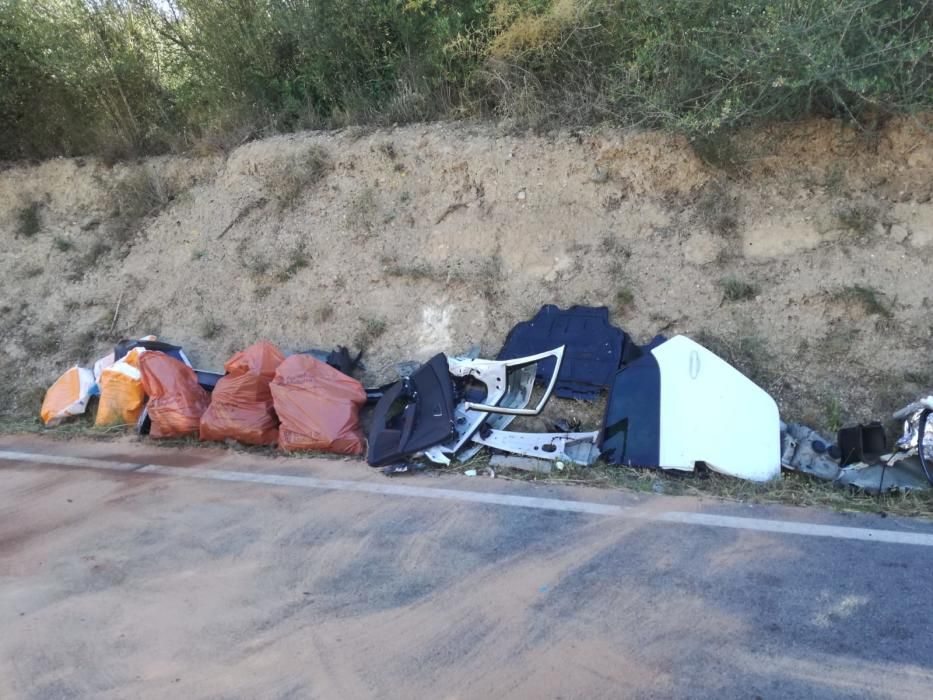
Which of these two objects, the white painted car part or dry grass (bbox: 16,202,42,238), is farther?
dry grass (bbox: 16,202,42,238)

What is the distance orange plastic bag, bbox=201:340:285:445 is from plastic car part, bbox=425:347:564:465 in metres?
1.59

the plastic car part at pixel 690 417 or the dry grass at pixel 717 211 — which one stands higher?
the dry grass at pixel 717 211

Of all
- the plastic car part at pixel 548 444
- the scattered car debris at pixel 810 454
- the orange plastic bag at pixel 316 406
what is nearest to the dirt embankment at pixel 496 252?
the scattered car debris at pixel 810 454

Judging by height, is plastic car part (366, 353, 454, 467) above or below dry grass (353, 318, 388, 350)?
below

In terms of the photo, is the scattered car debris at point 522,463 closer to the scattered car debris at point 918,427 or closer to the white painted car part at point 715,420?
the white painted car part at point 715,420

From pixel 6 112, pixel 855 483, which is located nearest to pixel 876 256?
pixel 855 483

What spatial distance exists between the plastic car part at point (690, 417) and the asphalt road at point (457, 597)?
0.47 metres

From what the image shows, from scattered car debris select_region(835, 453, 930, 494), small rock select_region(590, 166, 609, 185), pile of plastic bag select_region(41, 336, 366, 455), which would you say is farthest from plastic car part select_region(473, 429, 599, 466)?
small rock select_region(590, 166, 609, 185)

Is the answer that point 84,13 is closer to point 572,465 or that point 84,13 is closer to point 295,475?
point 295,475

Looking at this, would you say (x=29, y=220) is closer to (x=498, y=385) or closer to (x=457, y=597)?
(x=498, y=385)

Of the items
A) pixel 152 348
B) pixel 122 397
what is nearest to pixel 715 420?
pixel 122 397

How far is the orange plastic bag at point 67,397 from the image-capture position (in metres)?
7.29

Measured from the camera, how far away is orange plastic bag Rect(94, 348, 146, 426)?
693 cm

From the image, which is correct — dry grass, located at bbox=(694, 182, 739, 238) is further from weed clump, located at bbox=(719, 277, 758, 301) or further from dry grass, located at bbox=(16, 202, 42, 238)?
dry grass, located at bbox=(16, 202, 42, 238)
